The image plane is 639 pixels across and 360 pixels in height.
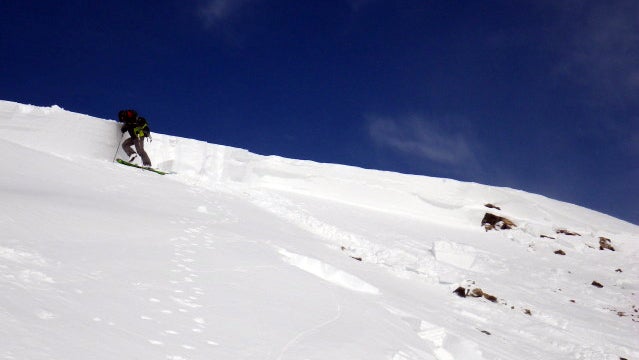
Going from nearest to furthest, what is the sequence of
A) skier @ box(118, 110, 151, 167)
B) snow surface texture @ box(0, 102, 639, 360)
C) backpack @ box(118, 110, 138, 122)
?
1. snow surface texture @ box(0, 102, 639, 360)
2. skier @ box(118, 110, 151, 167)
3. backpack @ box(118, 110, 138, 122)

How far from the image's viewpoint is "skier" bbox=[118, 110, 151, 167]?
18.4 meters

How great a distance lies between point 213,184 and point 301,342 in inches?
524

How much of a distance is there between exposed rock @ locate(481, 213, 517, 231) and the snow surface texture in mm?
479

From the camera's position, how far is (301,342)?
4.95 metres

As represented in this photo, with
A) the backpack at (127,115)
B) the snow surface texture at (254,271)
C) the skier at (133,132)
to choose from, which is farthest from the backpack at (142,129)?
the snow surface texture at (254,271)

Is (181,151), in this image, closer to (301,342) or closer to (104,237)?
(104,237)

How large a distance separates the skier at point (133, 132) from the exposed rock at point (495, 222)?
52.5 feet

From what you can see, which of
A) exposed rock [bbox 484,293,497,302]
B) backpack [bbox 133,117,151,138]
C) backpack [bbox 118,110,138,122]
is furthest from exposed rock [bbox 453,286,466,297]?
backpack [bbox 118,110,138,122]

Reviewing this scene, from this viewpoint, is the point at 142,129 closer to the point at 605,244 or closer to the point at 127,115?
the point at 127,115

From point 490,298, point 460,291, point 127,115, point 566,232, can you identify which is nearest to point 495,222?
point 566,232

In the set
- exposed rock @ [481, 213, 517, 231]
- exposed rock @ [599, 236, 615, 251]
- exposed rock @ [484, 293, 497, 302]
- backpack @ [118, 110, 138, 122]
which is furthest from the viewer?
exposed rock @ [481, 213, 517, 231]

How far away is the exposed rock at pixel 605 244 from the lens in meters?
20.2

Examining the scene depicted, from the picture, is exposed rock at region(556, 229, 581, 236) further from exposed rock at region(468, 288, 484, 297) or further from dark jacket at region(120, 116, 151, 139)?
dark jacket at region(120, 116, 151, 139)

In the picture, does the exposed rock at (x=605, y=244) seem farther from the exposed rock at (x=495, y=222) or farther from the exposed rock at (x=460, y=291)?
the exposed rock at (x=460, y=291)
